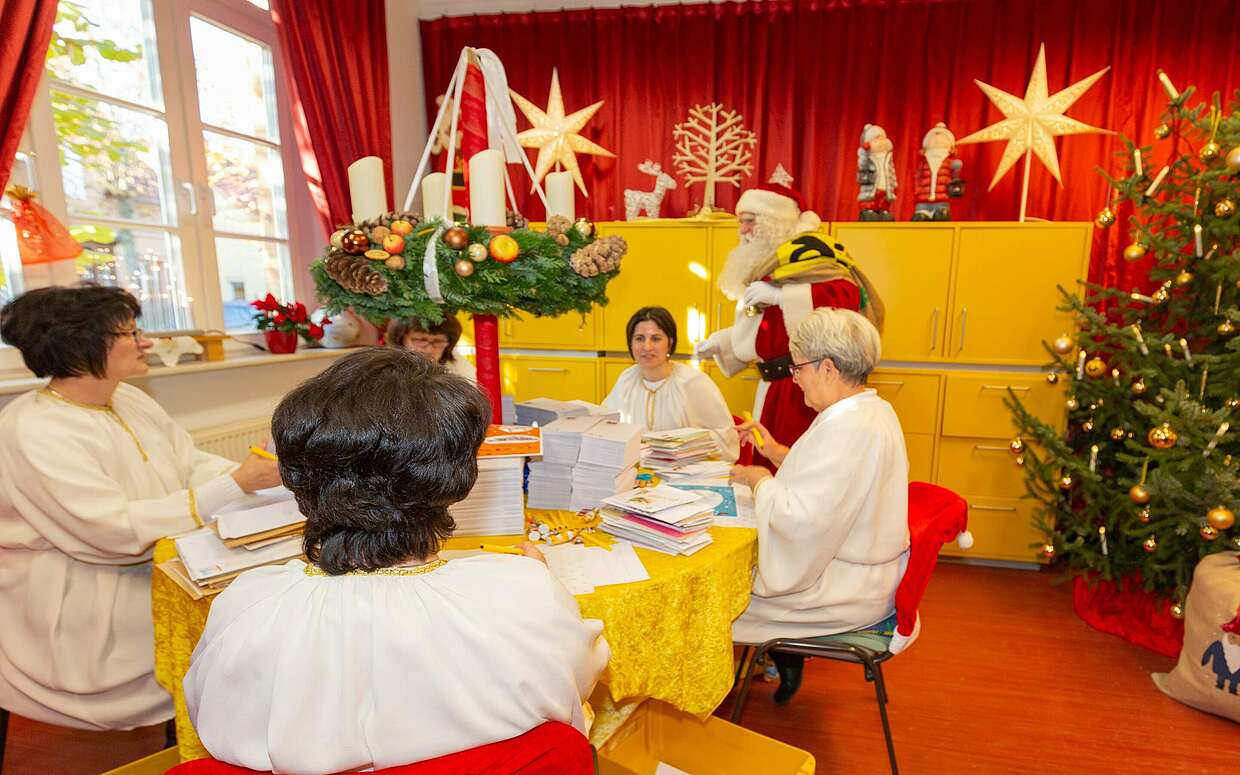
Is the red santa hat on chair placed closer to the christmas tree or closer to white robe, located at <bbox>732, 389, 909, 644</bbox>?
the christmas tree

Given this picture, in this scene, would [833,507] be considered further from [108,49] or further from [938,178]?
[108,49]

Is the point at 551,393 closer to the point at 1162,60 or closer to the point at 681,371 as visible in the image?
the point at 681,371

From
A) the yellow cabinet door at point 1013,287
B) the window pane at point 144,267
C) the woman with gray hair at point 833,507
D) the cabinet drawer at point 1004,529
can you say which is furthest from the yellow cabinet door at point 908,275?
the window pane at point 144,267

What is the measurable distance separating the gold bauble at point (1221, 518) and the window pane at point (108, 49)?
477 cm

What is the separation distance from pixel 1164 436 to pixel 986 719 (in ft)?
4.31

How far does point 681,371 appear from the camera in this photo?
2922mm

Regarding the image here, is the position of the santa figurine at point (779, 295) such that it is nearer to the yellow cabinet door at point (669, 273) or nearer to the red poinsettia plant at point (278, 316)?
the yellow cabinet door at point (669, 273)

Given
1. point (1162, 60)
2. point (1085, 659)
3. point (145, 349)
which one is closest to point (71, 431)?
point (145, 349)

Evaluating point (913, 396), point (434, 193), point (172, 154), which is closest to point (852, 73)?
point (913, 396)

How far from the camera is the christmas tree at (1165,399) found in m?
2.50

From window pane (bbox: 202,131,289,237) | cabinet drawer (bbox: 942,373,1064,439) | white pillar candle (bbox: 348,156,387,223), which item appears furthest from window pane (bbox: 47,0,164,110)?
cabinet drawer (bbox: 942,373,1064,439)

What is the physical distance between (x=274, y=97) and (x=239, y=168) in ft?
1.66

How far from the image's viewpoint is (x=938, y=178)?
3.53 meters

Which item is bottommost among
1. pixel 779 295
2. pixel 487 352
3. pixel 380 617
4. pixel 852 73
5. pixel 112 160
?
pixel 380 617
